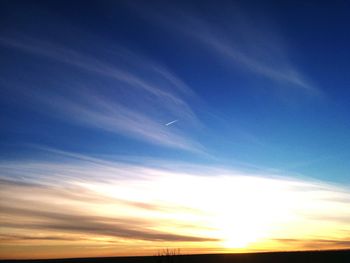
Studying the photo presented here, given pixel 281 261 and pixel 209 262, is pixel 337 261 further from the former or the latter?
pixel 209 262

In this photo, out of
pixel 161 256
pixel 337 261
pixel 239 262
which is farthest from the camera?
pixel 239 262

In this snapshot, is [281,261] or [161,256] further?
[281,261]

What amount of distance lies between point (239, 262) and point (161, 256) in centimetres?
3132

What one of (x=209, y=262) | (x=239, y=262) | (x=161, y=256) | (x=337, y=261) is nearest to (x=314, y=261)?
(x=337, y=261)

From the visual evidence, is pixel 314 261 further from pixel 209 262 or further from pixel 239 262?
pixel 209 262

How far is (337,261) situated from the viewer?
67.4m

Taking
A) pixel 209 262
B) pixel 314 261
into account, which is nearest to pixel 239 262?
pixel 209 262

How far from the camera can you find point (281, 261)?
7356 centimetres

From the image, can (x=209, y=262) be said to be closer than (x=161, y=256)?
No

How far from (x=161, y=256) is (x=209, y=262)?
3131 centimetres

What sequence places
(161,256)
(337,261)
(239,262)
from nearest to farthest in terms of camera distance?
1. (161,256)
2. (337,261)
3. (239,262)

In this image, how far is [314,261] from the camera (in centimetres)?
7000

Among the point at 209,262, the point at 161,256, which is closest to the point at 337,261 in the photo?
the point at 209,262

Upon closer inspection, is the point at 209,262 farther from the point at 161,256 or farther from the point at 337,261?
the point at 161,256
